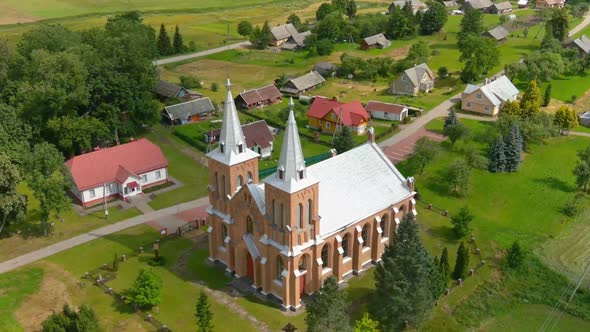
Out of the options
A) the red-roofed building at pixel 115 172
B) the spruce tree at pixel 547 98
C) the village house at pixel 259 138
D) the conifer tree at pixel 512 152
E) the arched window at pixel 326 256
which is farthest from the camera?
the spruce tree at pixel 547 98

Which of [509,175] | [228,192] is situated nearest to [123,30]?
[228,192]

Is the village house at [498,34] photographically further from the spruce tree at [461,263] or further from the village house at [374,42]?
the spruce tree at [461,263]

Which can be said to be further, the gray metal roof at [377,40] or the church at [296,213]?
the gray metal roof at [377,40]

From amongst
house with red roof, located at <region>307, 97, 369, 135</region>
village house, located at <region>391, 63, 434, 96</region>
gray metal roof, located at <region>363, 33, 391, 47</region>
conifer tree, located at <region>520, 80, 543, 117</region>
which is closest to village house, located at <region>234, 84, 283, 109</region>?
house with red roof, located at <region>307, 97, 369, 135</region>

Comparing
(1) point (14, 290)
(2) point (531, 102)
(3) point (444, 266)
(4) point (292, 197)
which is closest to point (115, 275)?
(1) point (14, 290)

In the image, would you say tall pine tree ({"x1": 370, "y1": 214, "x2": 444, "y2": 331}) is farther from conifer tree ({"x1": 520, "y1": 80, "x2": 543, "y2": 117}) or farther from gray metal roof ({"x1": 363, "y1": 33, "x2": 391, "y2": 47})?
gray metal roof ({"x1": 363, "y1": 33, "x2": 391, "y2": 47})

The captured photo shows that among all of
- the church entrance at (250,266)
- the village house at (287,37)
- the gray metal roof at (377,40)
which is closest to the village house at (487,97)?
the gray metal roof at (377,40)
